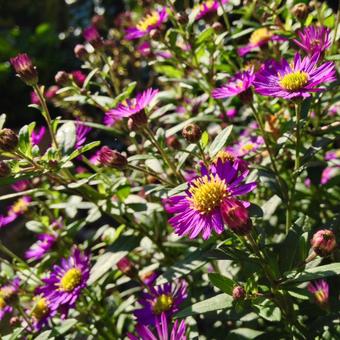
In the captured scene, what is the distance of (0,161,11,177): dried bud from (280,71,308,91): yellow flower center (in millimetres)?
632

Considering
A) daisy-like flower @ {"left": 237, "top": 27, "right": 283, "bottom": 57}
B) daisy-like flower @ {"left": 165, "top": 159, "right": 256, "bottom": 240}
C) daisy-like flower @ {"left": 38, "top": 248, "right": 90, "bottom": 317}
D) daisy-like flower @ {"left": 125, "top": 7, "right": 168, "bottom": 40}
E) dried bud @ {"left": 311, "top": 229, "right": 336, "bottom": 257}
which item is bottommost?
daisy-like flower @ {"left": 38, "top": 248, "right": 90, "bottom": 317}

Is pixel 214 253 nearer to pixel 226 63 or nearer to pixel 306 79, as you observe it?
pixel 306 79

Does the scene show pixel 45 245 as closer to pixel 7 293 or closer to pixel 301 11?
pixel 7 293

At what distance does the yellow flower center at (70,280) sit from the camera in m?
1.26

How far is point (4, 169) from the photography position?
1.04 meters

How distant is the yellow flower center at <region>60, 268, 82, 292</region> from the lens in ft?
4.13

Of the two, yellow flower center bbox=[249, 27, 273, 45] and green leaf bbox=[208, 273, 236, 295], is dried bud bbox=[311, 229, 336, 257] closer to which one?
green leaf bbox=[208, 273, 236, 295]

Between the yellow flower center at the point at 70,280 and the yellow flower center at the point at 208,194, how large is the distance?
0.50 m

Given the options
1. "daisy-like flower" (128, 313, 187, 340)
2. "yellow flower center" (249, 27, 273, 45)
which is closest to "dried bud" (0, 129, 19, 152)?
"daisy-like flower" (128, 313, 187, 340)

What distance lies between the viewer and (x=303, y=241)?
36.1 inches

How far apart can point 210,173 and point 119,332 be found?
65cm

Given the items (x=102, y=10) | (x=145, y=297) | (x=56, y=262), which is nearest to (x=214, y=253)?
(x=145, y=297)

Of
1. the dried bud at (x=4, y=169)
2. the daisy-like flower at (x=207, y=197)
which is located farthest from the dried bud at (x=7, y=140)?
the daisy-like flower at (x=207, y=197)

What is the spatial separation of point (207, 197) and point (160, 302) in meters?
0.38
